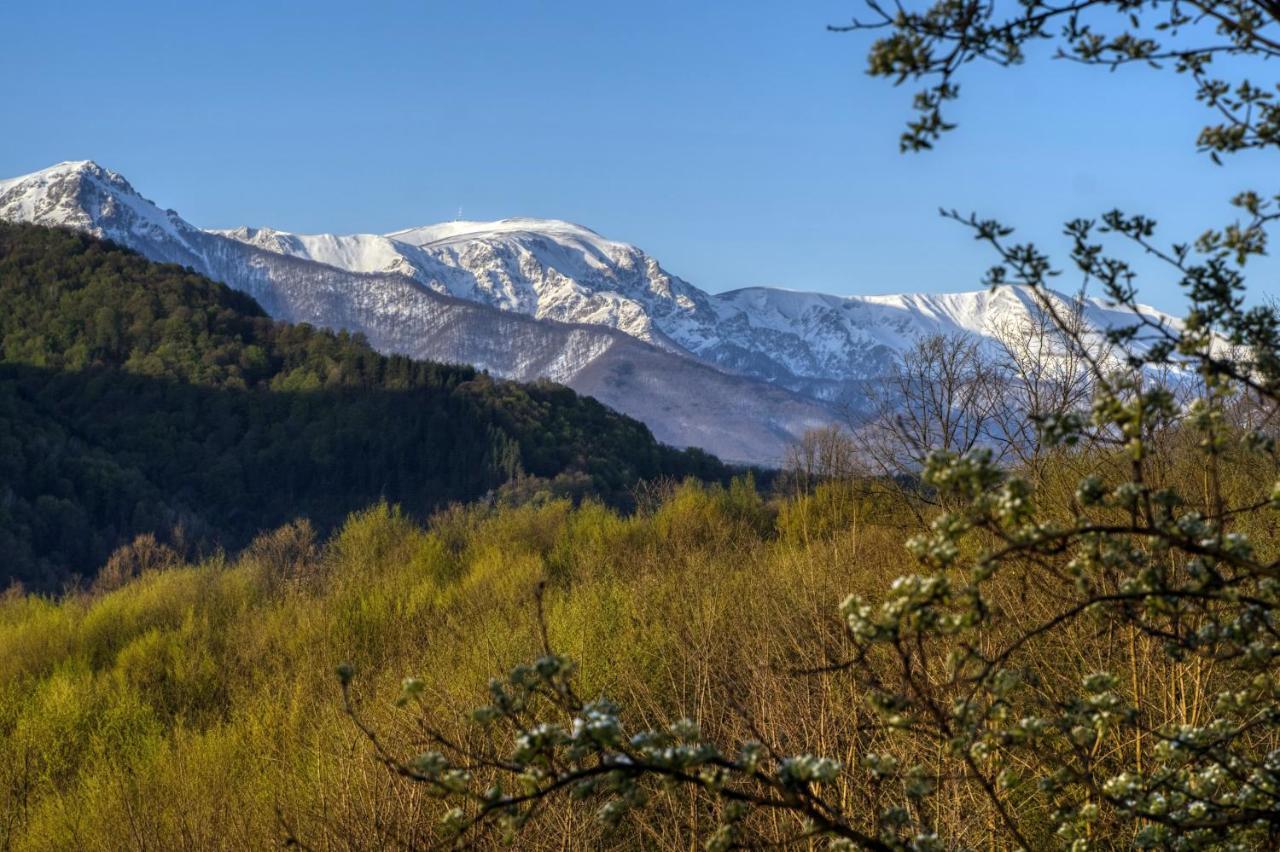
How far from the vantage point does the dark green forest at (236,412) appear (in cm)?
6269

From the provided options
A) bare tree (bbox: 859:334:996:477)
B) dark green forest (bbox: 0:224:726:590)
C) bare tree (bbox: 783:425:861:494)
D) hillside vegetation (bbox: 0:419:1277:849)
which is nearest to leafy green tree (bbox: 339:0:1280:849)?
hillside vegetation (bbox: 0:419:1277:849)

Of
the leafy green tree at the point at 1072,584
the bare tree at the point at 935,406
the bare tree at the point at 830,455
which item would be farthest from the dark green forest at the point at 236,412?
the leafy green tree at the point at 1072,584

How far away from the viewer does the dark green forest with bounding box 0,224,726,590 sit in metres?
62.7

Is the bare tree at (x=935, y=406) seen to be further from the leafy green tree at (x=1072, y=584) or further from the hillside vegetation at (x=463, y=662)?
the leafy green tree at (x=1072, y=584)

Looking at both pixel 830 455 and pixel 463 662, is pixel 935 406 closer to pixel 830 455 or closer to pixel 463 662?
pixel 830 455

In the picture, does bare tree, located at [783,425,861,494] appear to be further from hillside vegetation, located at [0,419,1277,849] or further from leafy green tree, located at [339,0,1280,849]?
leafy green tree, located at [339,0,1280,849]

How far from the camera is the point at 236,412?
68.8 meters

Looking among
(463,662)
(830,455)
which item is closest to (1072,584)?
(463,662)

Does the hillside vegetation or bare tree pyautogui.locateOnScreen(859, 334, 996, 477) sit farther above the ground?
bare tree pyautogui.locateOnScreen(859, 334, 996, 477)

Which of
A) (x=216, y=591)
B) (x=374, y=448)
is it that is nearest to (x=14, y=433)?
(x=374, y=448)

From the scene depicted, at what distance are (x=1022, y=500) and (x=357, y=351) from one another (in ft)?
240

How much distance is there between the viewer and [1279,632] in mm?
1991

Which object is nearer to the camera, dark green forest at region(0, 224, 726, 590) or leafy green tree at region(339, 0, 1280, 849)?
leafy green tree at region(339, 0, 1280, 849)

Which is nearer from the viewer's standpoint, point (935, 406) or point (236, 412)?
point (935, 406)
